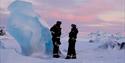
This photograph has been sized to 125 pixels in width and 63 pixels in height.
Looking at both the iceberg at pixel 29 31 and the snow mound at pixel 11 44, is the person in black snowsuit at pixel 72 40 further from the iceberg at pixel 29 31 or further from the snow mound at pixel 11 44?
the snow mound at pixel 11 44

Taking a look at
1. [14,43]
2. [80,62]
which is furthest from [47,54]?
[80,62]

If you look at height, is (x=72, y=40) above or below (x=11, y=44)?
above

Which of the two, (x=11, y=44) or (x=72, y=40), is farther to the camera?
(x=11, y=44)

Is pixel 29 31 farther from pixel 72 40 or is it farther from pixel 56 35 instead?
pixel 72 40

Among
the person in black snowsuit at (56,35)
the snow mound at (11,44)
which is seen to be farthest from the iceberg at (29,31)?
the person in black snowsuit at (56,35)

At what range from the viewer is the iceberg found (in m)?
18.1

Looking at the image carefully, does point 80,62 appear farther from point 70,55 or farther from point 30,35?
point 30,35

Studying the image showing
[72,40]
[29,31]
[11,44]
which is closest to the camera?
[72,40]

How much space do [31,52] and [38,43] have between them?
55 cm

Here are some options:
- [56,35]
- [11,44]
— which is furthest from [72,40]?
[11,44]

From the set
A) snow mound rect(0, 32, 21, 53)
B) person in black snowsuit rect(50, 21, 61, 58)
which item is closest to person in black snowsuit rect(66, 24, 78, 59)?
person in black snowsuit rect(50, 21, 61, 58)

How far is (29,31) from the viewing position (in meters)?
18.1

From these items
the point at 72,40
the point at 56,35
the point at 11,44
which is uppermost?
the point at 56,35

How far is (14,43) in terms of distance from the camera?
17.8m
